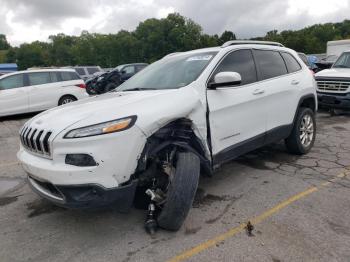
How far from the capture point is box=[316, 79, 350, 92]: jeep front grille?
363 inches

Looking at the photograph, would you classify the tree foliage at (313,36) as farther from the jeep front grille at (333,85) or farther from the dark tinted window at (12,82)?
→ the dark tinted window at (12,82)

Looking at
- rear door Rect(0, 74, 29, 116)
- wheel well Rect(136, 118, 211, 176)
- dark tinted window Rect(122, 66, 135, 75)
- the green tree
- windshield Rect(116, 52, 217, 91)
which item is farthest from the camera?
the green tree

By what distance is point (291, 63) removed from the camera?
18.1 feet

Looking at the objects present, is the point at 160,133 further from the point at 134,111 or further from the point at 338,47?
the point at 338,47

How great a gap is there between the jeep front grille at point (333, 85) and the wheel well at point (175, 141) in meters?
6.99

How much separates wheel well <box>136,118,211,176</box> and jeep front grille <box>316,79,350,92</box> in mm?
6986

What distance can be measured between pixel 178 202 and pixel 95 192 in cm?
74

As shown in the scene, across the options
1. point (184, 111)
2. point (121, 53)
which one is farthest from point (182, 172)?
point (121, 53)

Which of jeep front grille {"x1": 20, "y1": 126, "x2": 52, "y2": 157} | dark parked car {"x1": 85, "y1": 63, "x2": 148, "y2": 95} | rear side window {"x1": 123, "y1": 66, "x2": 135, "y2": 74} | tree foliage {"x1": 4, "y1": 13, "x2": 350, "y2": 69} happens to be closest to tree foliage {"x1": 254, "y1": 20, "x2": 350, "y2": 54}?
Result: tree foliage {"x1": 4, "y1": 13, "x2": 350, "y2": 69}

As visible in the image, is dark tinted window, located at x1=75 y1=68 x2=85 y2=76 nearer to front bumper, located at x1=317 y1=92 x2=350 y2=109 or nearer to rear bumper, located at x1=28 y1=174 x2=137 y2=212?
front bumper, located at x1=317 y1=92 x2=350 y2=109

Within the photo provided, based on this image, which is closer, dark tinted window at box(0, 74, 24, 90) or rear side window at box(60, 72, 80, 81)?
dark tinted window at box(0, 74, 24, 90)

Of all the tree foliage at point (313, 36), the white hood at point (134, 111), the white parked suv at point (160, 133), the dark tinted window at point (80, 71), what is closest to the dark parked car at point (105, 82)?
the dark tinted window at point (80, 71)

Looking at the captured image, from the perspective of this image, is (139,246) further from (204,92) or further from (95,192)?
(204,92)

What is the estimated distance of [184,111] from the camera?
3.48m
